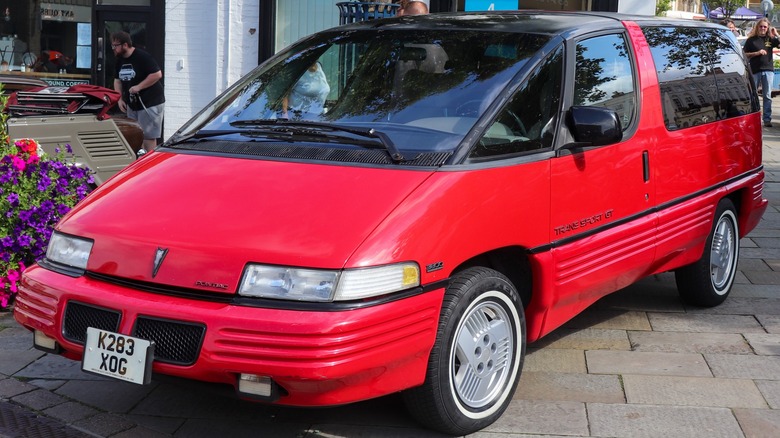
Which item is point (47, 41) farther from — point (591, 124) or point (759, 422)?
point (759, 422)

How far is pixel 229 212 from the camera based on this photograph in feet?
12.9

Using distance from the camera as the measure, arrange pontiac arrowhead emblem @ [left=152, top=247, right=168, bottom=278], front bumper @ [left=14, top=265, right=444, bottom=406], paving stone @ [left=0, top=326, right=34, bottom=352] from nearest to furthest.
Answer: front bumper @ [left=14, top=265, right=444, bottom=406] < pontiac arrowhead emblem @ [left=152, top=247, right=168, bottom=278] < paving stone @ [left=0, top=326, right=34, bottom=352]

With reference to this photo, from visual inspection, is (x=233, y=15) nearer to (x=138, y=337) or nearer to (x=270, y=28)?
(x=270, y=28)

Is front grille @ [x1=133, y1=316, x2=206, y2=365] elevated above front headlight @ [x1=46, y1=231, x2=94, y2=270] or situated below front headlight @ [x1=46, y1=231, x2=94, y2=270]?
below

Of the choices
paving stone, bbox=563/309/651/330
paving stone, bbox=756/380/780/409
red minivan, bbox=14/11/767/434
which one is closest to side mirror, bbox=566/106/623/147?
red minivan, bbox=14/11/767/434

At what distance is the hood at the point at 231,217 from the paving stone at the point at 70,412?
0.89 m

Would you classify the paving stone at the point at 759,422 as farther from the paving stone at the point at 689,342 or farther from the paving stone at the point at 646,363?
the paving stone at the point at 689,342

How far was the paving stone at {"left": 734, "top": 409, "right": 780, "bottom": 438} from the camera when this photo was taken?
168 inches

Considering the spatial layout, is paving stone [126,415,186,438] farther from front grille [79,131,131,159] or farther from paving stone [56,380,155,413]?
front grille [79,131,131,159]

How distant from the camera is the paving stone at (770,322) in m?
5.90

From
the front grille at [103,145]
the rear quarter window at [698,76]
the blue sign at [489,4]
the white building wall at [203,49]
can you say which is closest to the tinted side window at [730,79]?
the rear quarter window at [698,76]

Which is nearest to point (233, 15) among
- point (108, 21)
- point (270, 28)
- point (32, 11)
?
point (270, 28)

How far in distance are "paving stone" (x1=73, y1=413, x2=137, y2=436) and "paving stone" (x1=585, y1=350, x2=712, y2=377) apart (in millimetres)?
2295

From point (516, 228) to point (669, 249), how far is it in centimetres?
163
